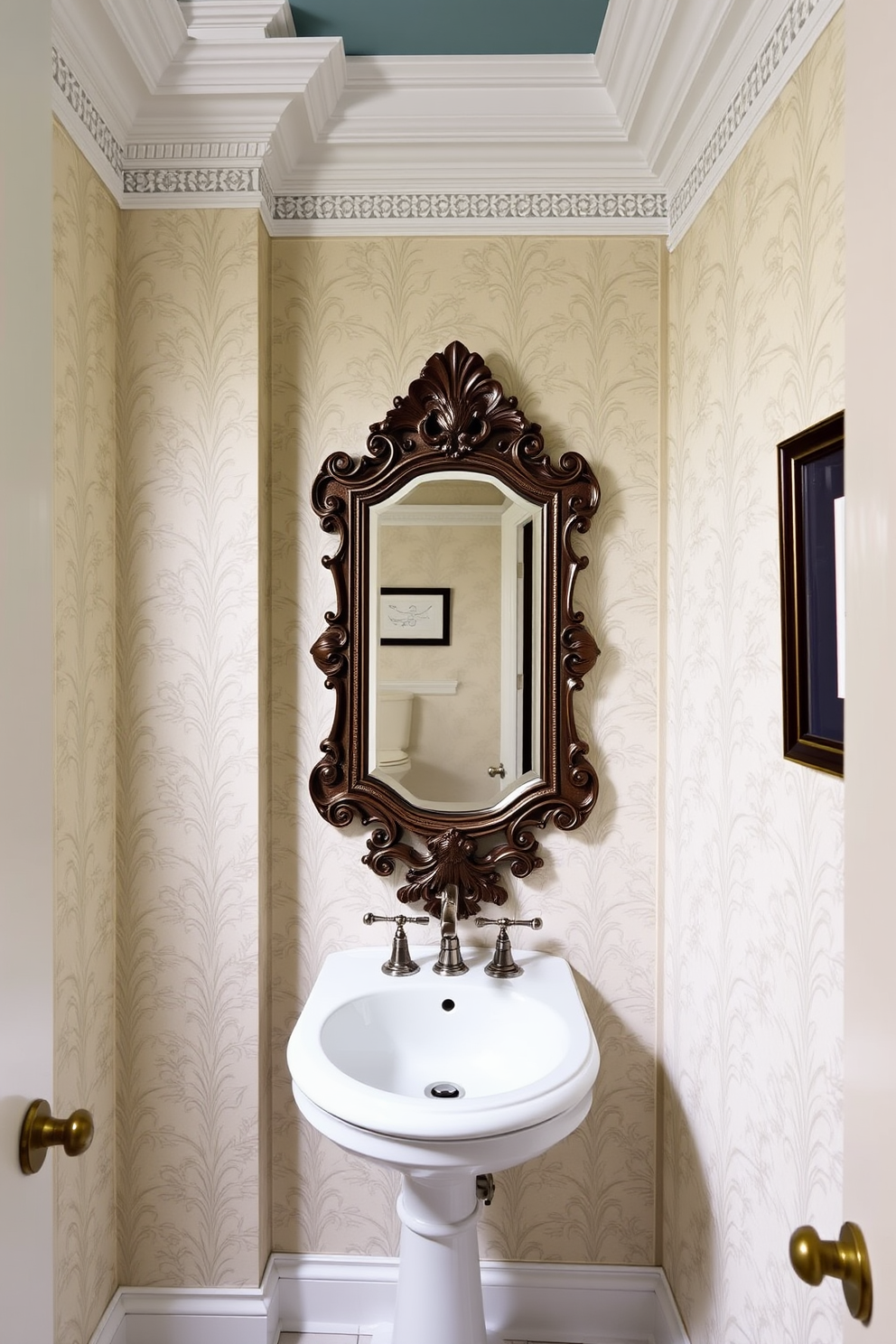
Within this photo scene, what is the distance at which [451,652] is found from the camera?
73.8 inches

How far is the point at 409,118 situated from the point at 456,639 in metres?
1.06

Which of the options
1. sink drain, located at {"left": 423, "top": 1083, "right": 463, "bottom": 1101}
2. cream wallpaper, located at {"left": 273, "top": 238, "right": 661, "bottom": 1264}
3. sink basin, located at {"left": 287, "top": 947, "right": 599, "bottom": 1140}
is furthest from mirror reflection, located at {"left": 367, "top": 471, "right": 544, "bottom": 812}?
sink drain, located at {"left": 423, "top": 1083, "right": 463, "bottom": 1101}

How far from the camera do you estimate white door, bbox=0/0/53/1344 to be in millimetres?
715

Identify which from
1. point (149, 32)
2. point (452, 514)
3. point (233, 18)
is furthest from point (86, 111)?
point (452, 514)

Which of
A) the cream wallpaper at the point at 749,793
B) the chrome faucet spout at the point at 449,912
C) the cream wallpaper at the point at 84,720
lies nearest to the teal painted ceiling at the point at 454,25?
the cream wallpaper at the point at 749,793

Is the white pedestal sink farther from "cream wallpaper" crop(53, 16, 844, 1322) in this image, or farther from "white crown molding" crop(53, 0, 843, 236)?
"white crown molding" crop(53, 0, 843, 236)

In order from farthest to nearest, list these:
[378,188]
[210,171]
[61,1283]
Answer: [378,188] < [210,171] < [61,1283]

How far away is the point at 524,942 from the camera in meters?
1.91

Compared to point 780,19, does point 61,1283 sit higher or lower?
lower

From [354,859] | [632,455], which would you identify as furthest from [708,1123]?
[632,455]

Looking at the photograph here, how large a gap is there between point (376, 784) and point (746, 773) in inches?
31.8

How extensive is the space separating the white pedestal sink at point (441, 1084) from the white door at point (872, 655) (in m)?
0.77

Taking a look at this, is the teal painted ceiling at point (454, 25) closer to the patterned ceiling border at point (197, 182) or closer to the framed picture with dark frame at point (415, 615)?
the patterned ceiling border at point (197, 182)

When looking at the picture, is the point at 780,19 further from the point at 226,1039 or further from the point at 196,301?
the point at 226,1039
